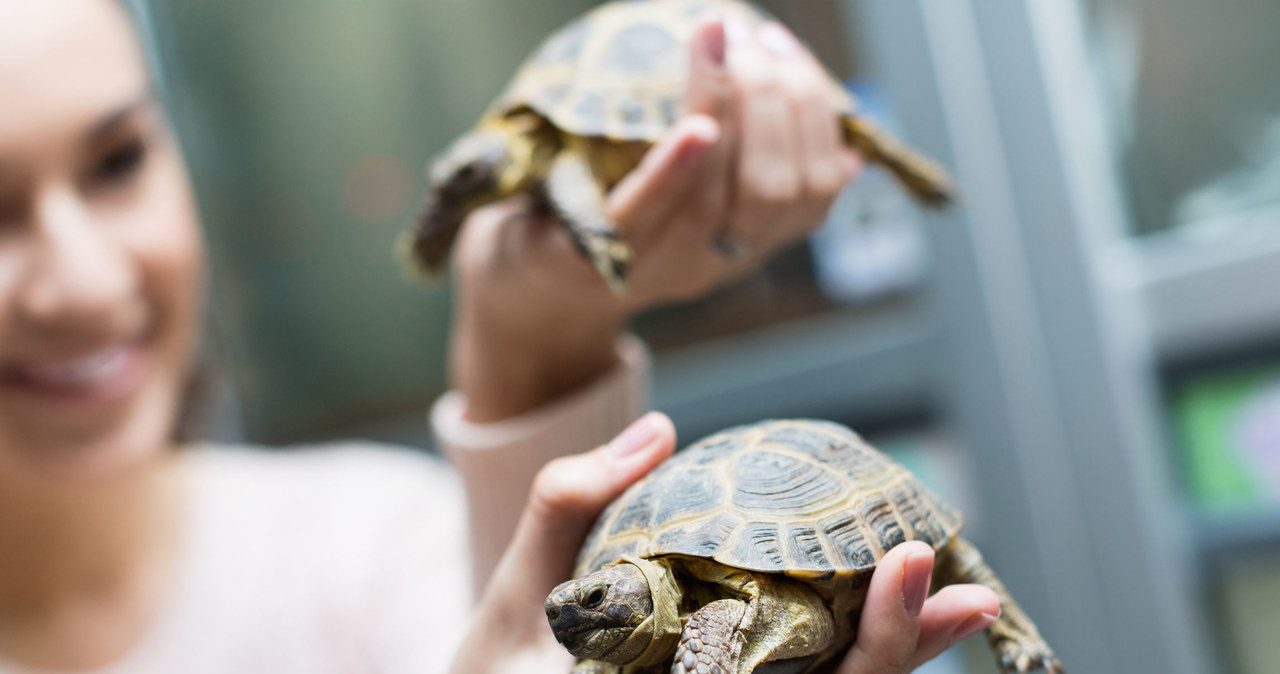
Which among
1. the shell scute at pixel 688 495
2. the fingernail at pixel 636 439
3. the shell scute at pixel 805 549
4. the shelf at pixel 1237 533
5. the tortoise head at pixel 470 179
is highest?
the tortoise head at pixel 470 179

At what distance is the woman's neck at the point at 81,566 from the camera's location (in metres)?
0.71

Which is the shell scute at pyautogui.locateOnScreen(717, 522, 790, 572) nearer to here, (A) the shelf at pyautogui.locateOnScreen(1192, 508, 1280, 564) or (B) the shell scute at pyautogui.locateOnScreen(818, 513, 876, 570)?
(B) the shell scute at pyautogui.locateOnScreen(818, 513, 876, 570)


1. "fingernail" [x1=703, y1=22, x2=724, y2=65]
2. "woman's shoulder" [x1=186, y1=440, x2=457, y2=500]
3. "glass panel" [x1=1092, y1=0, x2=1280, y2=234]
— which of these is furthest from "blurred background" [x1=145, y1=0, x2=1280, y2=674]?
"fingernail" [x1=703, y1=22, x2=724, y2=65]

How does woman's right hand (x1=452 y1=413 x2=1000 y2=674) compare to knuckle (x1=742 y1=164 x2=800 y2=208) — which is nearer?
woman's right hand (x1=452 y1=413 x2=1000 y2=674)

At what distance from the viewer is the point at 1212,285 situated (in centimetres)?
110

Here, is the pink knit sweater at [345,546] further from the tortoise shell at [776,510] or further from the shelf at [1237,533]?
the shelf at [1237,533]

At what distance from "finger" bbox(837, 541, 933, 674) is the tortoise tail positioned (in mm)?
427

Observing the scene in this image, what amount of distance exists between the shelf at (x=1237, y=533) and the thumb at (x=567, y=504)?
3.32 feet

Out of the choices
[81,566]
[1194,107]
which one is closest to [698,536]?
[81,566]

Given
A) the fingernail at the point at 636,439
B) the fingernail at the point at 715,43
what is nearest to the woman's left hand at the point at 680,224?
the fingernail at the point at 715,43

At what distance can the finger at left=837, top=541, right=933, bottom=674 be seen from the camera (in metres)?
0.33

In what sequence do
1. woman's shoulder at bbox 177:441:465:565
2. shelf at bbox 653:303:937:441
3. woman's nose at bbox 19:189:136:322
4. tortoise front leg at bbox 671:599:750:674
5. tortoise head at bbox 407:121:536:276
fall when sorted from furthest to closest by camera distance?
shelf at bbox 653:303:937:441, woman's shoulder at bbox 177:441:465:565, tortoise head at bbox 407:121:536:276, woman's nose at bbox 19:189:136:322, tortoise front leg at bbox 671:599:750:674

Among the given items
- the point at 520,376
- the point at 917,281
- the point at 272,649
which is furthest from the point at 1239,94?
the point at 272,649

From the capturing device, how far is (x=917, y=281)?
1263mm
